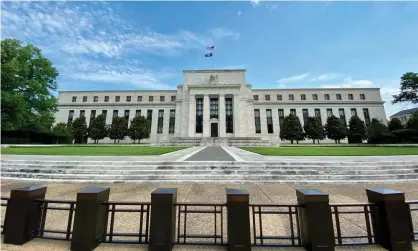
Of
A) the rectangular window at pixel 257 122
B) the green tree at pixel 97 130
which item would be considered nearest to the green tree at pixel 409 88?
the rectangular window at pixel 257 122

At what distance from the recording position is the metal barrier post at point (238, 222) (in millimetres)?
2711

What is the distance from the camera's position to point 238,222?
276cm

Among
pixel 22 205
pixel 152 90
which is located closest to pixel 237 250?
pixel 22 205

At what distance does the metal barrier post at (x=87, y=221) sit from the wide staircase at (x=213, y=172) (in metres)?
4.62

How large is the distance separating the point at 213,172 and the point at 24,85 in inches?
1235

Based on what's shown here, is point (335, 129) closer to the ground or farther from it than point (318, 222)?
farther from it

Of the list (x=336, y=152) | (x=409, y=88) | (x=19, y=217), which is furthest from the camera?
(x=409, y=88)

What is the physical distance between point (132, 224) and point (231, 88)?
46.7 m

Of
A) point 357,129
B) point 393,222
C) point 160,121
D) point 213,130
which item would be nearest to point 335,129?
point 357,129

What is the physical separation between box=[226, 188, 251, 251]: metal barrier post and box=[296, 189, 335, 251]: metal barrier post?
37.0 inches

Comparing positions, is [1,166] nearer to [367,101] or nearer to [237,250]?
[237,250]

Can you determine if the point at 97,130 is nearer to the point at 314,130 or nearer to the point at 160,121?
the point at 160,121

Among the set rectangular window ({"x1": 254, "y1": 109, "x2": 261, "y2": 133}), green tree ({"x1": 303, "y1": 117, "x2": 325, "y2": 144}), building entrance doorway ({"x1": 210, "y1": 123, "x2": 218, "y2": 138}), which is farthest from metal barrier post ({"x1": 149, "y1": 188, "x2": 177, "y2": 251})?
rectangular window ({"x1": 254, "y1": 109, "x2": 261, "y2": 133})

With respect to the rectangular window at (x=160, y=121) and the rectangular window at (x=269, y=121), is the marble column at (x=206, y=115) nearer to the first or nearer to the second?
the rectangular window at (x=160, y=121)
